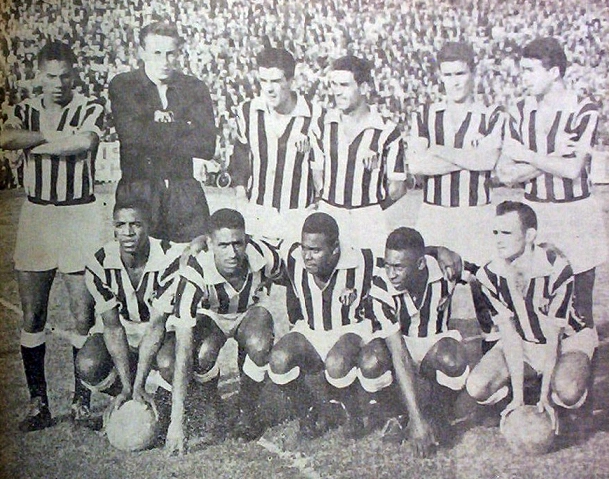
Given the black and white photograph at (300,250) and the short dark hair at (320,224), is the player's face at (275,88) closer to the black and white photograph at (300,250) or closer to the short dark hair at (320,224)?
the black and white photograph at (300,250)

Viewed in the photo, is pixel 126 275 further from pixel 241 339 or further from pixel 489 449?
pixel 489 449

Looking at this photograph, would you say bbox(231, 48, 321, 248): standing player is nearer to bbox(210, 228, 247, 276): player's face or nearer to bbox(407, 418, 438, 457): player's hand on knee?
bbox(210, 228, 247, 276): player's face

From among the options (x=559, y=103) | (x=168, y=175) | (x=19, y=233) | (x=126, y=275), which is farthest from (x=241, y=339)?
(x=559, y=103)

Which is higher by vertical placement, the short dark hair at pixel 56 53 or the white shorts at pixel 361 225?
the short dark hair at pixel 56 53

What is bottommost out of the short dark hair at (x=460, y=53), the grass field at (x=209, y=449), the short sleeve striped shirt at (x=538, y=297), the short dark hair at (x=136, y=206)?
the grass field at (x=209, y=449)

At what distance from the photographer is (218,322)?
2.52 metres

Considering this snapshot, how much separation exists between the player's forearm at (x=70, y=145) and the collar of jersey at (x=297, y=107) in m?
0.52

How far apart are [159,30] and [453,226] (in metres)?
1.13

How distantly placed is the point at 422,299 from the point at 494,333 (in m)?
0.26

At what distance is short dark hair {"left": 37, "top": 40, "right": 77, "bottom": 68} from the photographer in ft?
8.16

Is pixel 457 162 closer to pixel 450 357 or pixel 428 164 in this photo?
pixel 428 164

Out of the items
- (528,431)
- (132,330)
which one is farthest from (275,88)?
(528,431)

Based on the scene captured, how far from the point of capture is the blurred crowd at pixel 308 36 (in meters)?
2.47

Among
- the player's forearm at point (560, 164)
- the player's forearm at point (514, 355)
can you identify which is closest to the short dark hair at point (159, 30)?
the player's forearm at point (560, 164)
